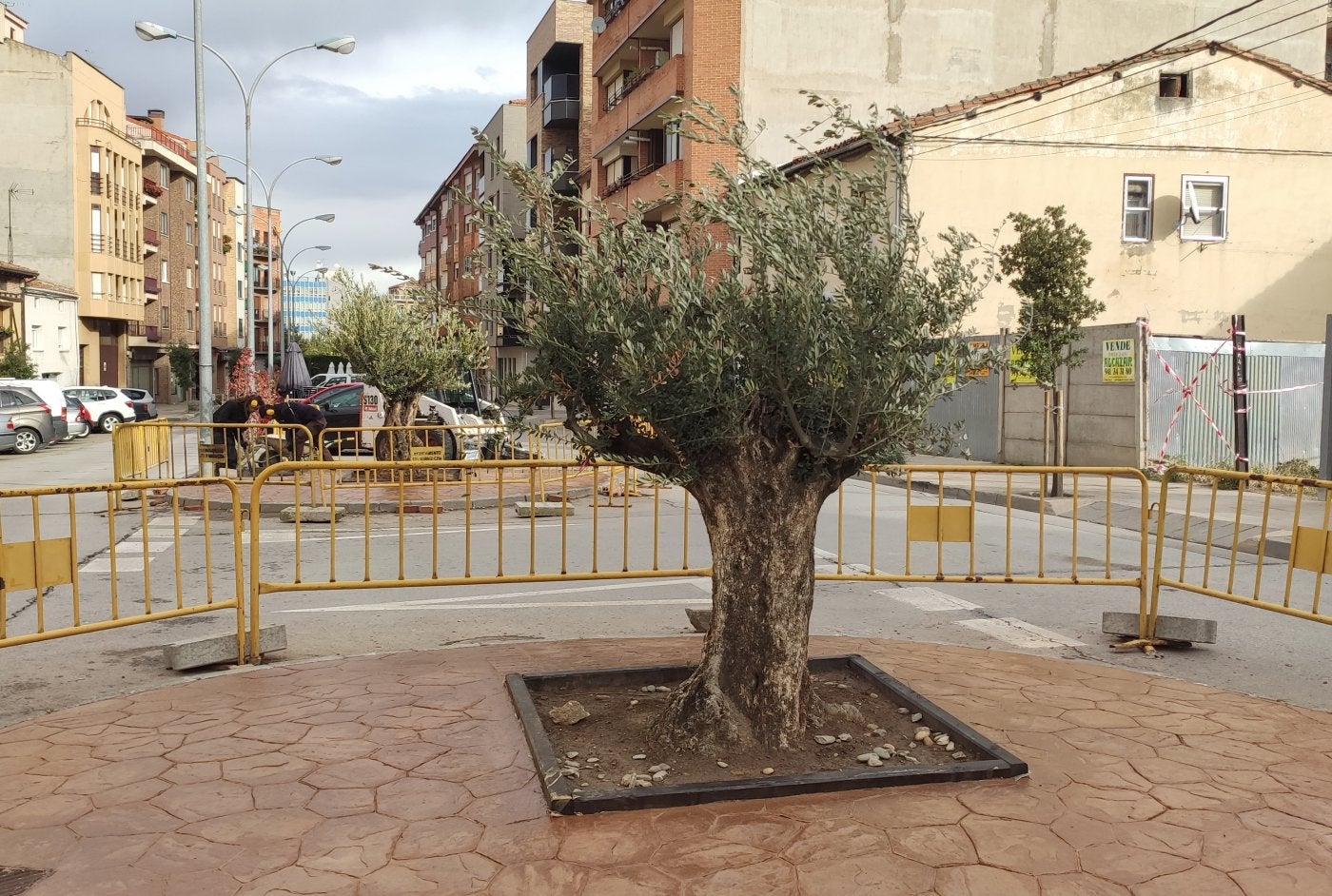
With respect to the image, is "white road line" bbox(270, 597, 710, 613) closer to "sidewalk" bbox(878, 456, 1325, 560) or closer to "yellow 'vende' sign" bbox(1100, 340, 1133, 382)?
"sidewalk" bbox(878, 456, 1325, 560)

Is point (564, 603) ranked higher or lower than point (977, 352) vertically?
lower

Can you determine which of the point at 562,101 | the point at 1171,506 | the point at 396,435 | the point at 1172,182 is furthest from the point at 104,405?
the point at 1171,506

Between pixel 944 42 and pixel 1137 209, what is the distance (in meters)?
8.81

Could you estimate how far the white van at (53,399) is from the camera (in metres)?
27.6

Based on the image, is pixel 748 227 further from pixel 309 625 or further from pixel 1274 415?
pixel 1274 415

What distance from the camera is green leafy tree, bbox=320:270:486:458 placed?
19922 millimetres

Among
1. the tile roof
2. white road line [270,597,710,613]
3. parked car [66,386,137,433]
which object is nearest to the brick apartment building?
parked car [66,386,137,433]

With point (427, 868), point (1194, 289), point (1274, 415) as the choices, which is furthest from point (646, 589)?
point (1194, 289)

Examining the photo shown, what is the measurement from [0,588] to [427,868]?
3.33m

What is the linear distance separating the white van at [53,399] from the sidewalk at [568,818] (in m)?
25.0

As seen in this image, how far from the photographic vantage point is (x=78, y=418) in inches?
1289

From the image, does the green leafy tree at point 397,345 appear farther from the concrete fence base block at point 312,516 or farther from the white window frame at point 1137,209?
the white window frame at point 1137,209

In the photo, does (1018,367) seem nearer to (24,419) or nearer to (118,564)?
(118,564)

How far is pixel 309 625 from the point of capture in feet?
25.9
